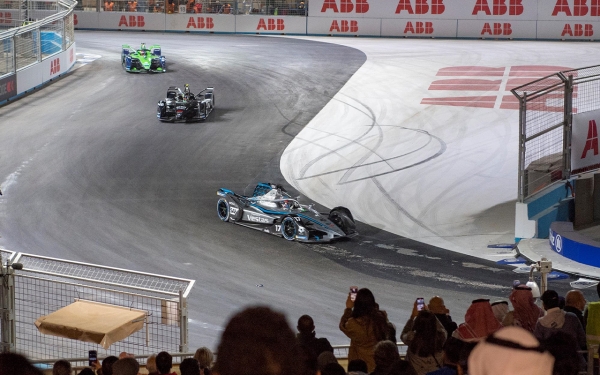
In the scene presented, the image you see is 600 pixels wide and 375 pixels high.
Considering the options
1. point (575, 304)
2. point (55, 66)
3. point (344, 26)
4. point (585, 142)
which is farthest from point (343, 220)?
point (344, 26)

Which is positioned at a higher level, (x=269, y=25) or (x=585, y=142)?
(x=269, y=25)

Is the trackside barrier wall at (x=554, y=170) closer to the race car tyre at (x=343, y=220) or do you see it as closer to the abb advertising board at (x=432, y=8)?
the race car tyre at (x=343, y=220)

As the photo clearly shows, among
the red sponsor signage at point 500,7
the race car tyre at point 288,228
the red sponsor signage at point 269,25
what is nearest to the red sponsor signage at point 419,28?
the red sponsor signage at point 500,7

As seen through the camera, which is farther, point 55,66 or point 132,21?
point 132,21

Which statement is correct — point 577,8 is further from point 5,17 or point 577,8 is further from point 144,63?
point 5,17

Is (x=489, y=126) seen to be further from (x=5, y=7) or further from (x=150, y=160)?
(x=5, y=7)

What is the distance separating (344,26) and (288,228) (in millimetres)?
27391

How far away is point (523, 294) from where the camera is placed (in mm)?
8422

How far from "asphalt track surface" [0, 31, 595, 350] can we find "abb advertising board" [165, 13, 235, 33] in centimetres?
734

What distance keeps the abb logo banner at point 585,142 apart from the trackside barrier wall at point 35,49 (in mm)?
18705

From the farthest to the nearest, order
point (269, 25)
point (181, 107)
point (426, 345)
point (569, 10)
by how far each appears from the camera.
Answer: point (269, 25), point (569, 10), point (181, 107), point (426, 345)

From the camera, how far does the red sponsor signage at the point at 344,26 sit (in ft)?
140

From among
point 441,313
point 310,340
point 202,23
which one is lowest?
point 441,313

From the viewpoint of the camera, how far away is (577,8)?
133 feet
